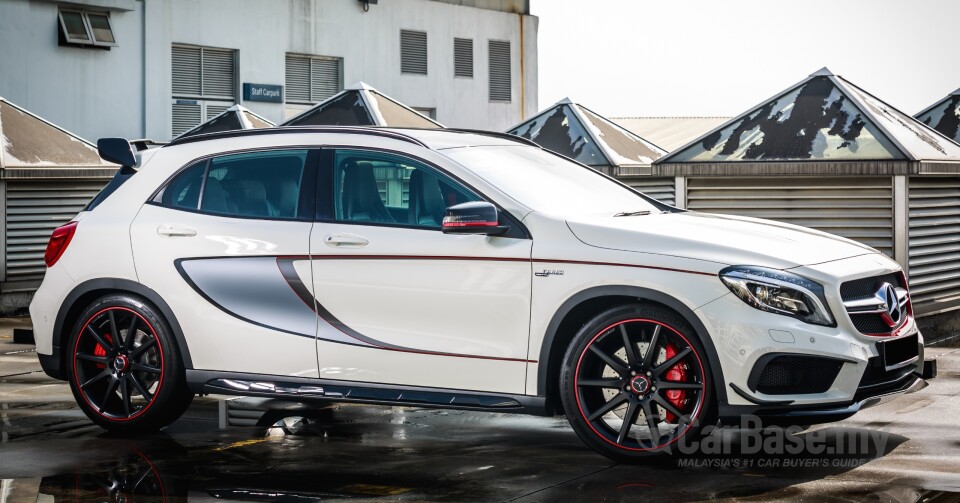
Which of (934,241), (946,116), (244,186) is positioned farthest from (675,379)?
(946,116)

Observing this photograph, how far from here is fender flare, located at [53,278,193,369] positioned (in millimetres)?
7262

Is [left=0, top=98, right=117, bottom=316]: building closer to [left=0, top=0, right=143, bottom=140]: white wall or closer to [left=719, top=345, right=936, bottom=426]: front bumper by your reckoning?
[left=719, top=345, right=936, bottom=426]: front bumper

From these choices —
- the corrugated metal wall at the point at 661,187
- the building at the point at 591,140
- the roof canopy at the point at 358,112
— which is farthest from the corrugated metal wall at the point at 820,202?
the roof canopy at the point at 358,112

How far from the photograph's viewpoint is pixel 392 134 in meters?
6.98

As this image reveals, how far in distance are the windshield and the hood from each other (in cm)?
25

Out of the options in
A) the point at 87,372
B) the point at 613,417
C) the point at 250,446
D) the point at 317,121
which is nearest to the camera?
the point at 613,417

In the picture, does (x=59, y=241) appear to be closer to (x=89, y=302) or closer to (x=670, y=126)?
(x=89, y=302)

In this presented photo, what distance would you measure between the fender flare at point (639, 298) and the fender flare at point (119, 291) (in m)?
2.07

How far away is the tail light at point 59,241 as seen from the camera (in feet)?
25.2

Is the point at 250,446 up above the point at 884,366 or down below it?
below

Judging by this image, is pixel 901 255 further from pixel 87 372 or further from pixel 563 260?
pixel 87 372

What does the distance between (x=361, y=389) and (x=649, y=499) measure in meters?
1.78

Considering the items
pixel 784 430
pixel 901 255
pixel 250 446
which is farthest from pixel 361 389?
pixel 901 255

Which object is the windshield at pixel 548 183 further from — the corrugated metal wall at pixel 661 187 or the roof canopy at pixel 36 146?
the roof canopy at pixel 36 146
